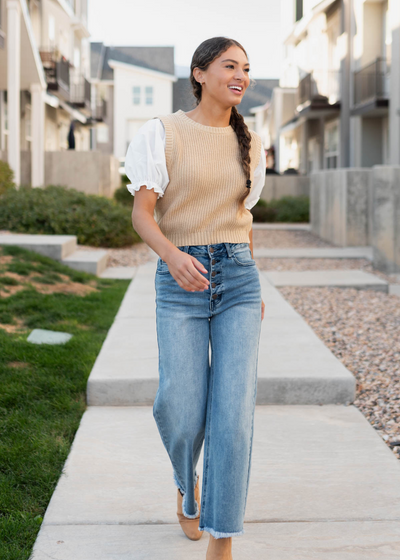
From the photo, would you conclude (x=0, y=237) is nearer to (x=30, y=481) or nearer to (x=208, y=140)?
(x=30, y=481)

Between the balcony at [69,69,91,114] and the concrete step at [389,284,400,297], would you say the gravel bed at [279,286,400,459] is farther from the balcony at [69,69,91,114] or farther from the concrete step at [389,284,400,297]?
the balcony at [69,69,91,114]

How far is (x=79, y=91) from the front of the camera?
2880cm

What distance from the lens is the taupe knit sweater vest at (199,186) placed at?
242 cm

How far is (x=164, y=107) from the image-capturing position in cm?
4466

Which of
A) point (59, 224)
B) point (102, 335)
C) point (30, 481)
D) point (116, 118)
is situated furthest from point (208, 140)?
point (116, 118)

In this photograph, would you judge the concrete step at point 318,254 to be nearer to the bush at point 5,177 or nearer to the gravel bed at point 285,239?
the gravel bed at point 285,239

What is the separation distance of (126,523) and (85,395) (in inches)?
62.6

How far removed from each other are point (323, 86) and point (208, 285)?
21987mm

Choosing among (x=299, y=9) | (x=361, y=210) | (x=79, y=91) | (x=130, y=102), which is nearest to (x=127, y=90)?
(x=130, y=102)

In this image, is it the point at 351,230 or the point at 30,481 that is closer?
the point at 30,481

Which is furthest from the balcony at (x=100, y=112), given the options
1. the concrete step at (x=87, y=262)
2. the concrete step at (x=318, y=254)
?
the concrete step at (x=87, y=262)

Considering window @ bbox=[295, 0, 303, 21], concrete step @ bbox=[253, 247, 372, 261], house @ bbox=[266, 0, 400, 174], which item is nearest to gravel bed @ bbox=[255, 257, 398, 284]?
concrete step @ bbox=[253, 247, 372, 261]

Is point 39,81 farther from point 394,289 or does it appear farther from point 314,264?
point 394,289

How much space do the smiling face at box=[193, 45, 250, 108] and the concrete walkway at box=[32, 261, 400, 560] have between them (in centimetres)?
169
